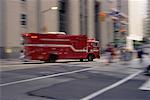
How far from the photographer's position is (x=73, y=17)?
193ft

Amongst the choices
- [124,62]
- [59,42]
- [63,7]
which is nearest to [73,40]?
[59,42]

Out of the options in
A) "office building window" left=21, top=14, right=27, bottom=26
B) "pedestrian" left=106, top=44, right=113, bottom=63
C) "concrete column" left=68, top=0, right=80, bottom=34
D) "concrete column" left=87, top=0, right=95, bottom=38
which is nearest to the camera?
"pedestrian" left=106, top=44, right=113, bottom=63

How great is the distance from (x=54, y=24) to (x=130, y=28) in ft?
209

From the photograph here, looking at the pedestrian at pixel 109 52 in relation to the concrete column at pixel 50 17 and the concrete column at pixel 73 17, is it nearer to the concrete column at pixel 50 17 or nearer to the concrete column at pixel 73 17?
the concrete column at pixel 50 17

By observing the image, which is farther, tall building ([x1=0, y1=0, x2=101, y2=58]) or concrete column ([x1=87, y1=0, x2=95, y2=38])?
concrete column ([x1=87, y1=0, x2=95, y2=38])

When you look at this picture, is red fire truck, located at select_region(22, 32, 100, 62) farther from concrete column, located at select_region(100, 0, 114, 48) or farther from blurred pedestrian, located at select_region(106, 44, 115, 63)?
concrete column, located at select_region(100, 0, 114, 48)

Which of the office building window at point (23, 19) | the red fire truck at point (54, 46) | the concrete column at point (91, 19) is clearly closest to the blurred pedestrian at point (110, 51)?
the red fire truck at point (54, 46)

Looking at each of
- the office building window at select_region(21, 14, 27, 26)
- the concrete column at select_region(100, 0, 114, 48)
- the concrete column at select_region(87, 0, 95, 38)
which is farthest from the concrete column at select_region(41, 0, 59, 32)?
the concrete column at select_region(100, 0, 114, 48)

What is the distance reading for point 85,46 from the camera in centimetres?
3819

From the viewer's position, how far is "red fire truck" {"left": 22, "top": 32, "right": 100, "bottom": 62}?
3403cm

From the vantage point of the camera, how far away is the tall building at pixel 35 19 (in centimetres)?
4309

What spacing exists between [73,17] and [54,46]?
79.1ft

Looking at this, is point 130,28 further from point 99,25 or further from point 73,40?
point 73,40

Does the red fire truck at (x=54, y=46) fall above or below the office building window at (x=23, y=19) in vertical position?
below
